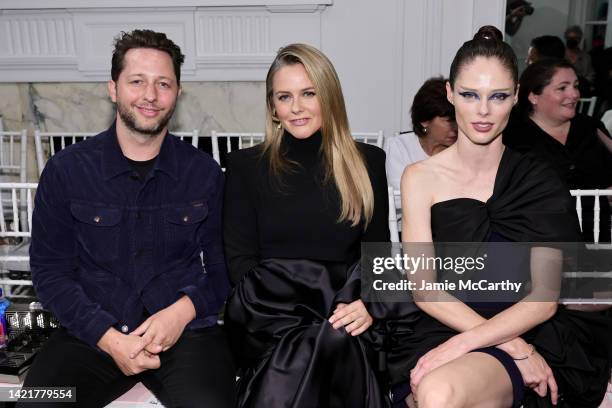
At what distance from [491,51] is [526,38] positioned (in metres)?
7.48

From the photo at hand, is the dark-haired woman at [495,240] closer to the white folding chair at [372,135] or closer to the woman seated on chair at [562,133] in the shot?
the woman seated on chair at [562,133]

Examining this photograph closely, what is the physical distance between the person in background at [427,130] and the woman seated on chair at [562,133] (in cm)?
35

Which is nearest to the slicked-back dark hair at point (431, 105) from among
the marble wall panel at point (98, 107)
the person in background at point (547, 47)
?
the marble wall panel at point (98, 107)

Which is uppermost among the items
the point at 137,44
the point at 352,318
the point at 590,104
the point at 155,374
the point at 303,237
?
the point at 137,44

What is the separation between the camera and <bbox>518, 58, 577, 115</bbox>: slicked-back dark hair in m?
3.40

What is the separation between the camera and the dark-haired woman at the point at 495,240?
1926mm

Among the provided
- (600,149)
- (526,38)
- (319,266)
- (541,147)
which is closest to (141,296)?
(319,266)

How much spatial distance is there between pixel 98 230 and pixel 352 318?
0.95 meters

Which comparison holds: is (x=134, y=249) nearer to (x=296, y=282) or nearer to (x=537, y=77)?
(x=296, y=282)

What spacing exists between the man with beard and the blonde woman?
0.45ft

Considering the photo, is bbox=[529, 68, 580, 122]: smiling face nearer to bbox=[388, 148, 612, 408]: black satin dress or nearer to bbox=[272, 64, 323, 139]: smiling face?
bbox=[388, 148, 612, 408]: black satin dress

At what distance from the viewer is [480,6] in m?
4.64

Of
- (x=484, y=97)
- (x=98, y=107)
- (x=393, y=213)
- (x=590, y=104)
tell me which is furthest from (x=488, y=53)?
(x=590, y=104)

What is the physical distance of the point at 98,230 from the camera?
2.20 meters
